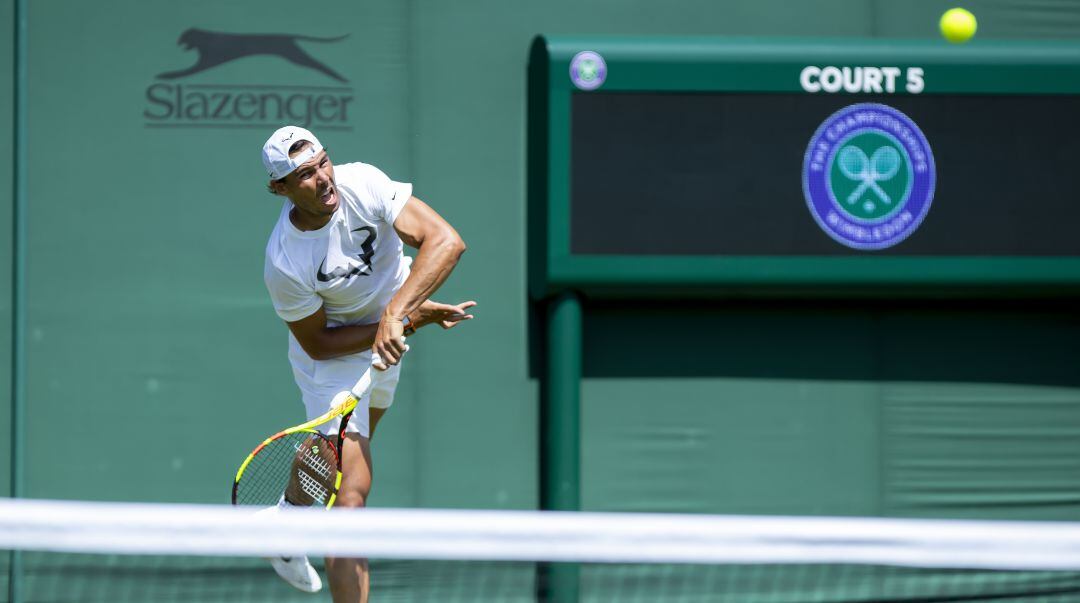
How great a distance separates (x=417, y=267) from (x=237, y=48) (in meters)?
1.76

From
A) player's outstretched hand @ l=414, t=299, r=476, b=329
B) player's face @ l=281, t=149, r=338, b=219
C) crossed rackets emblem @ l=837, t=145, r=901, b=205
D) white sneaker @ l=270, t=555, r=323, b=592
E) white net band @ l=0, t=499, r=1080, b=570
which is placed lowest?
white sneaker @ l=270, t=555, r=323, b=592

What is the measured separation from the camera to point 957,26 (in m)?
5.10

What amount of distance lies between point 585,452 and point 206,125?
1814 mm

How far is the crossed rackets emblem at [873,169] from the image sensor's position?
5.04 metres

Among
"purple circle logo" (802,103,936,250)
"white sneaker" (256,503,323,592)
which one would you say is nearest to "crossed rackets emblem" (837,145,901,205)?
"purple circle logo" (802,103,936,250)

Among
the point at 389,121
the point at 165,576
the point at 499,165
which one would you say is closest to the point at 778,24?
the point at 499,165

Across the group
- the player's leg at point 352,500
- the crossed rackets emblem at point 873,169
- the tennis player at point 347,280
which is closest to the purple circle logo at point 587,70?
the crossed rackets emblem at point 873,169

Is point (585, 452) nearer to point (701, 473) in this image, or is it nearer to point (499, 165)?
point (701, 473)

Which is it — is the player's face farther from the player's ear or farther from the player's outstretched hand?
the player's outstretched hand

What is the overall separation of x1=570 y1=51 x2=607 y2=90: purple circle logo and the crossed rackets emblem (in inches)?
37.4

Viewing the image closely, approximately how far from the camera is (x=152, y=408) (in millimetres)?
5086

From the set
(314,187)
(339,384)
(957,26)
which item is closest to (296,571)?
(339,384)

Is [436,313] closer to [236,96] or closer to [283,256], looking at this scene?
[283,256]

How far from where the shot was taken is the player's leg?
357 centimetres
